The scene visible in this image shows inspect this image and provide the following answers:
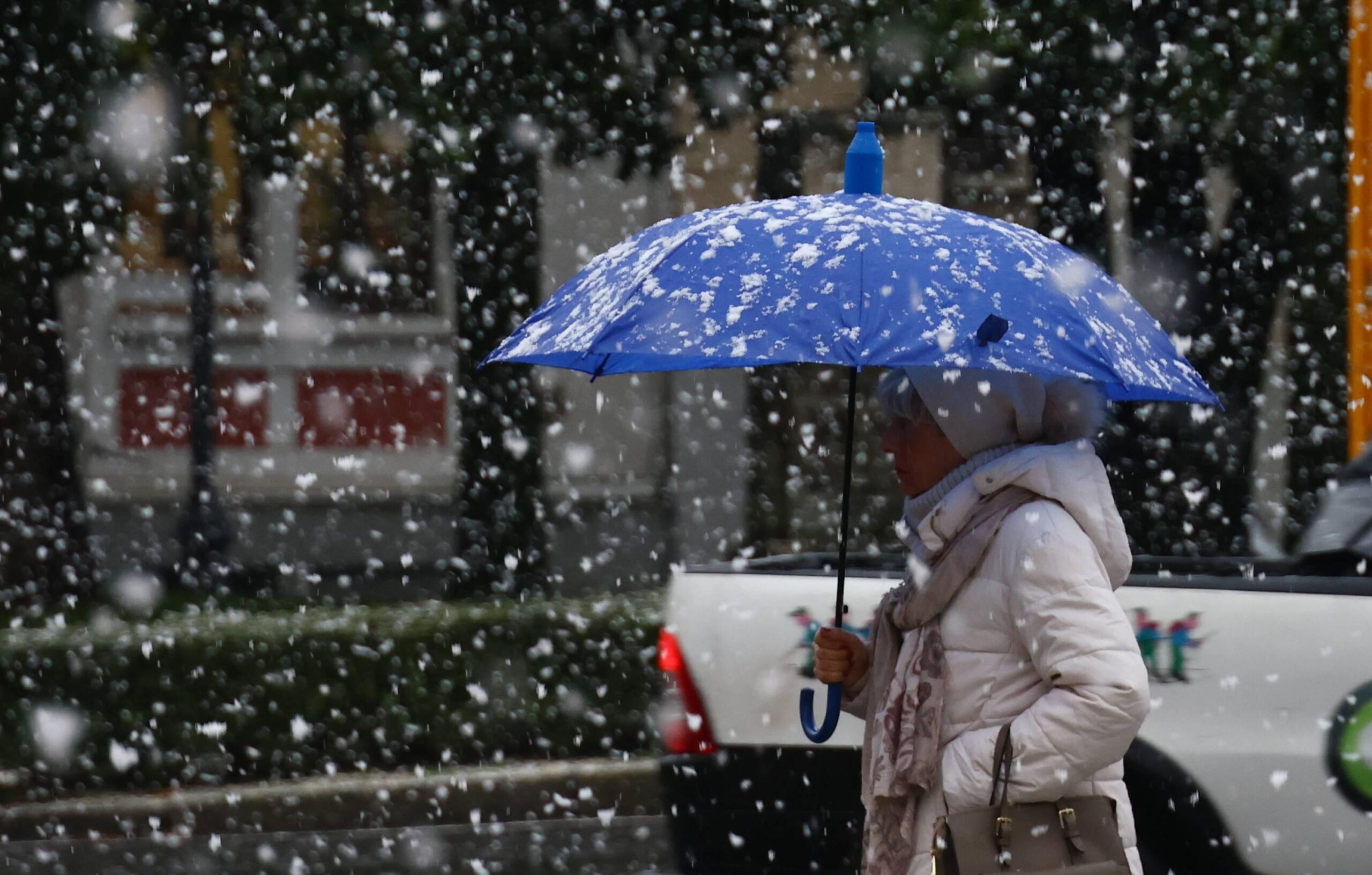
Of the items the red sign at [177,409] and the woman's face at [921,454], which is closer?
the woman's face at [921,454]

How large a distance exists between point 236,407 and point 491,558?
163 inches

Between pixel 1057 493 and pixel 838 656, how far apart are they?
0.57 metres

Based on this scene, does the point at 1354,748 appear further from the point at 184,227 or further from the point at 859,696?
the point at 184,227

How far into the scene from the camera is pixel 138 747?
873 centimetres

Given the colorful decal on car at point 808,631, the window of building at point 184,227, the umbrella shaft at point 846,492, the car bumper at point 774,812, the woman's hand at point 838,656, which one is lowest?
the car bumper at point 774,812

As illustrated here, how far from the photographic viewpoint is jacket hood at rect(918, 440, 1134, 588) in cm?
304

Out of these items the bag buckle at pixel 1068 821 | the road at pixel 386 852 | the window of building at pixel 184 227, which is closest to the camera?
the bag buckle at pixel 1068 821

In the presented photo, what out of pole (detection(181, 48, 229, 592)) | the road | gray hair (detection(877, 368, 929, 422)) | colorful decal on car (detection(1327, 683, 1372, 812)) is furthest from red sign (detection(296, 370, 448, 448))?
gray hair (detection(877, 368, 929, 422))

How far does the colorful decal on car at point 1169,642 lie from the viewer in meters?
4.66

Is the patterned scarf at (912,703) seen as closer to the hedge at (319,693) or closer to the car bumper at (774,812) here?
the car bumper at (774,812)

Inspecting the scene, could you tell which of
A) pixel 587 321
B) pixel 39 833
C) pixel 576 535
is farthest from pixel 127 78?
pixel 587 321

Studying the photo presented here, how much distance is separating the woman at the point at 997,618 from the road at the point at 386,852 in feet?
14.0

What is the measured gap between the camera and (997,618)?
3051mm

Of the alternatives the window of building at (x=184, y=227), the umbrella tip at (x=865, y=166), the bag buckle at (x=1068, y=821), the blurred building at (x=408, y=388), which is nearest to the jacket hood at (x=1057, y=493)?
the bag buckle at (x=1068, y=821)
